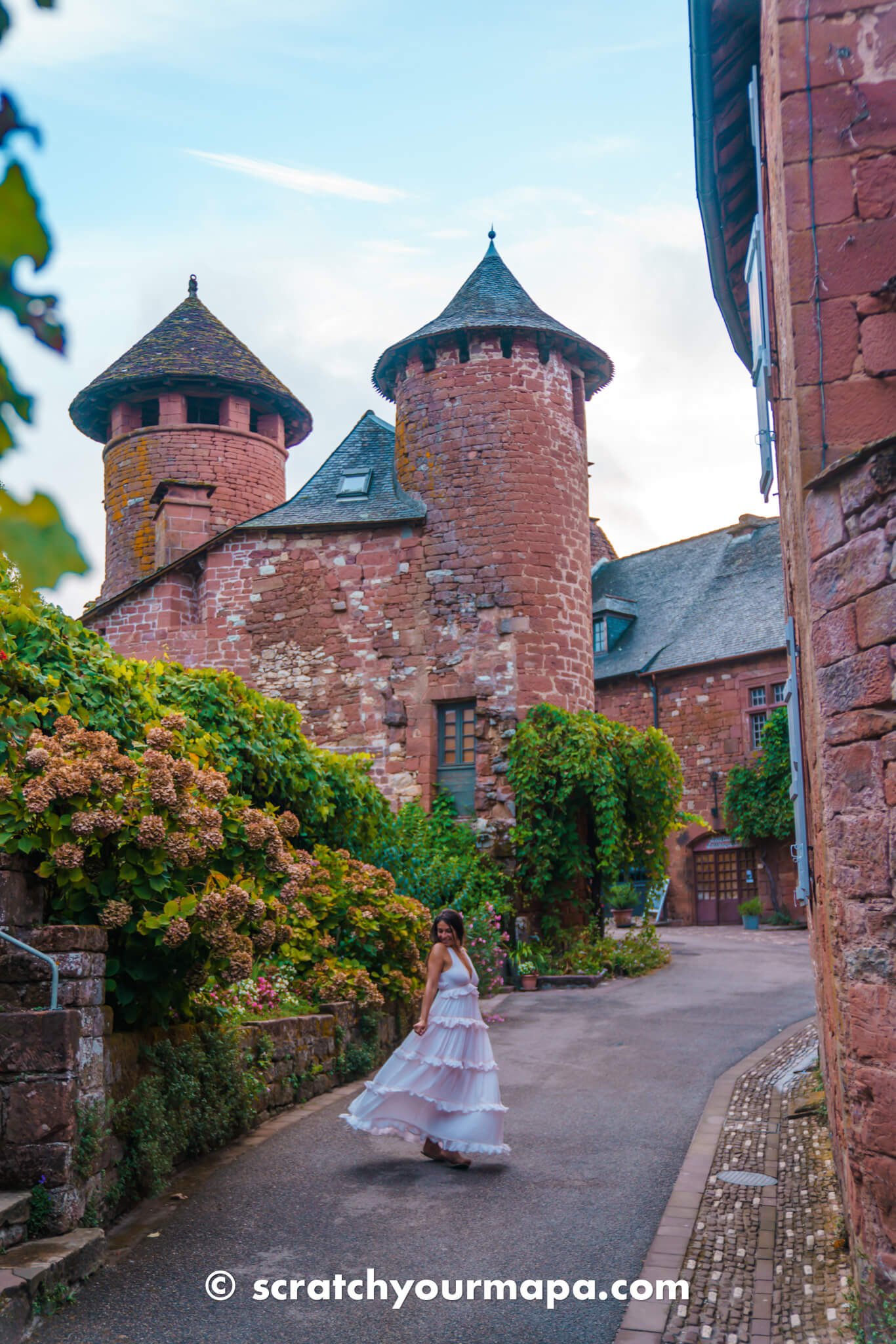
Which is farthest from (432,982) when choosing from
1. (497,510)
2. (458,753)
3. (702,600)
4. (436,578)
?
(702,600)

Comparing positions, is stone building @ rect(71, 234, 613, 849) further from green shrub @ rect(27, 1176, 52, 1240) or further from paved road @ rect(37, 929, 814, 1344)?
green shrub @ rect(27, 1176, 52, 1240)

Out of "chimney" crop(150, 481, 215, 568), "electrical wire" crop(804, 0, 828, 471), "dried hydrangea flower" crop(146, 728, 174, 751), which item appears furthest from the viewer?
"chimney" crop(150, 481, 215, 568)

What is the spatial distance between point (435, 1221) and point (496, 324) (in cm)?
1342

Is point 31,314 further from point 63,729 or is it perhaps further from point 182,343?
point 182,343

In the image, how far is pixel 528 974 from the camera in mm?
14406

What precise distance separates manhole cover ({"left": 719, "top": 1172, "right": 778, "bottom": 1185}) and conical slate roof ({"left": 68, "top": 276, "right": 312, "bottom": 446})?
1807 centimetres

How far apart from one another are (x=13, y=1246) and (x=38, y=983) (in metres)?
1.02

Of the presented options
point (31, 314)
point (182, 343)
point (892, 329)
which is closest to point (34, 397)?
point (31, 314)

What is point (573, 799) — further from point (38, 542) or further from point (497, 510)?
point (38, 542)

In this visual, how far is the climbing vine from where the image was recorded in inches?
601

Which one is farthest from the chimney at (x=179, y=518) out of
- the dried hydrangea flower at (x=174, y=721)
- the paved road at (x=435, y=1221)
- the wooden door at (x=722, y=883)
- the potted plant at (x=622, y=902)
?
the wooden door at (x=722, y=883)

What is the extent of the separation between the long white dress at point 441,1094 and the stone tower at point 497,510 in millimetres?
9082

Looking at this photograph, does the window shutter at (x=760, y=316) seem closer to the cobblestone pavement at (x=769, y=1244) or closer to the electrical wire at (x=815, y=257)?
the electrical wire at (x=815, y=257)

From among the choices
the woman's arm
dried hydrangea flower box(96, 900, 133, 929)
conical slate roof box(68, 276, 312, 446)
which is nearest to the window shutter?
the woman's arm
